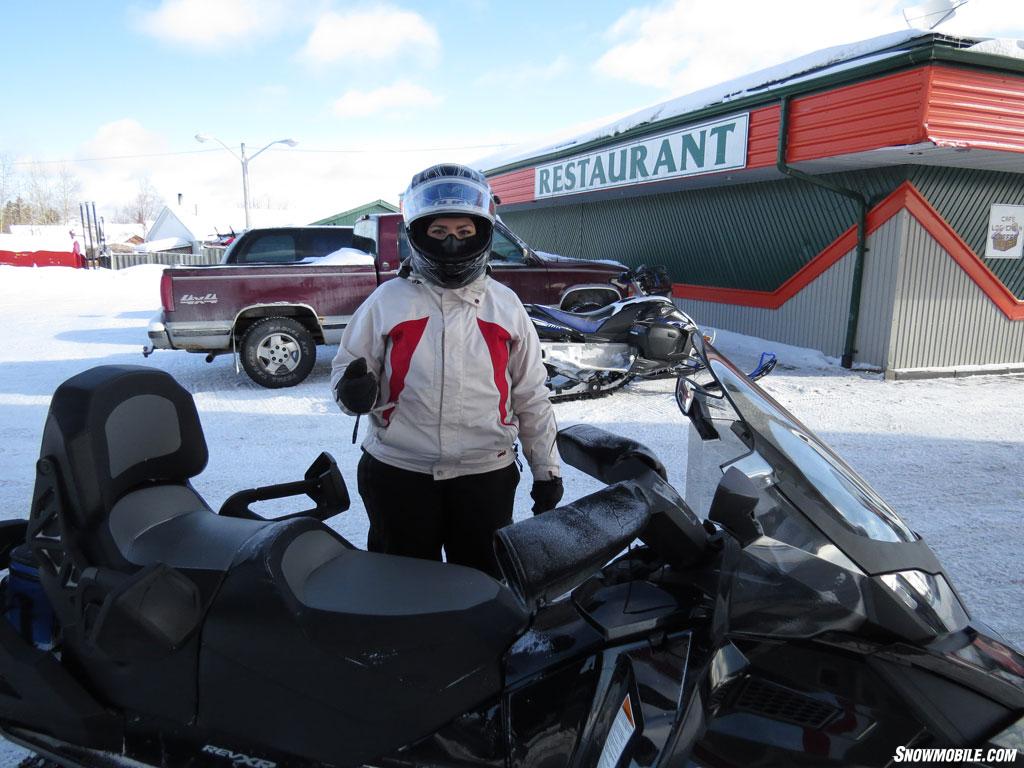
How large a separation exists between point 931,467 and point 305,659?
532 centimetres

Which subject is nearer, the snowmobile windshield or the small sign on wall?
the snowmobile windshield

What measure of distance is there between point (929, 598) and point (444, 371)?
1507 mm

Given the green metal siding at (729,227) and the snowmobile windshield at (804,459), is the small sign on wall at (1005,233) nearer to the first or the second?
the green metal siding at (729,227)

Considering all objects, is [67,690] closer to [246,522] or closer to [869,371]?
[246,522]

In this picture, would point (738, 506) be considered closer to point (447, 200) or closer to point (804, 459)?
point (804, 459)

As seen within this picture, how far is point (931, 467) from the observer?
5.39 meters

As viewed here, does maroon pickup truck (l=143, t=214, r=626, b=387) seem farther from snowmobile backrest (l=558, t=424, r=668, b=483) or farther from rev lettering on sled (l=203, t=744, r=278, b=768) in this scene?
rev lettering on sled (l=203, t=744, r=278, b=768)

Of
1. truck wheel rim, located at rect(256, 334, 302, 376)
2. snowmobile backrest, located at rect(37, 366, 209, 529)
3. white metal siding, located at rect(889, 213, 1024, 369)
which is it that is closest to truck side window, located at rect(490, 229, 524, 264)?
truck wheel rim, located at rect(256, 334, 302, 376)

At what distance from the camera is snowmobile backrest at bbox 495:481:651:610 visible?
4.26ft

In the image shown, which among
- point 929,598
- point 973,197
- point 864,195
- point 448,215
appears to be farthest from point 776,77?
point 929,598

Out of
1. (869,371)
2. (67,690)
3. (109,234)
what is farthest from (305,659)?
(109,234)

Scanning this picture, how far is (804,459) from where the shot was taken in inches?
58.6

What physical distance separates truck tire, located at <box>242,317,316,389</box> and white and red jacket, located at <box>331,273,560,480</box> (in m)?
5.94

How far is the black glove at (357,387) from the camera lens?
2.22 m
